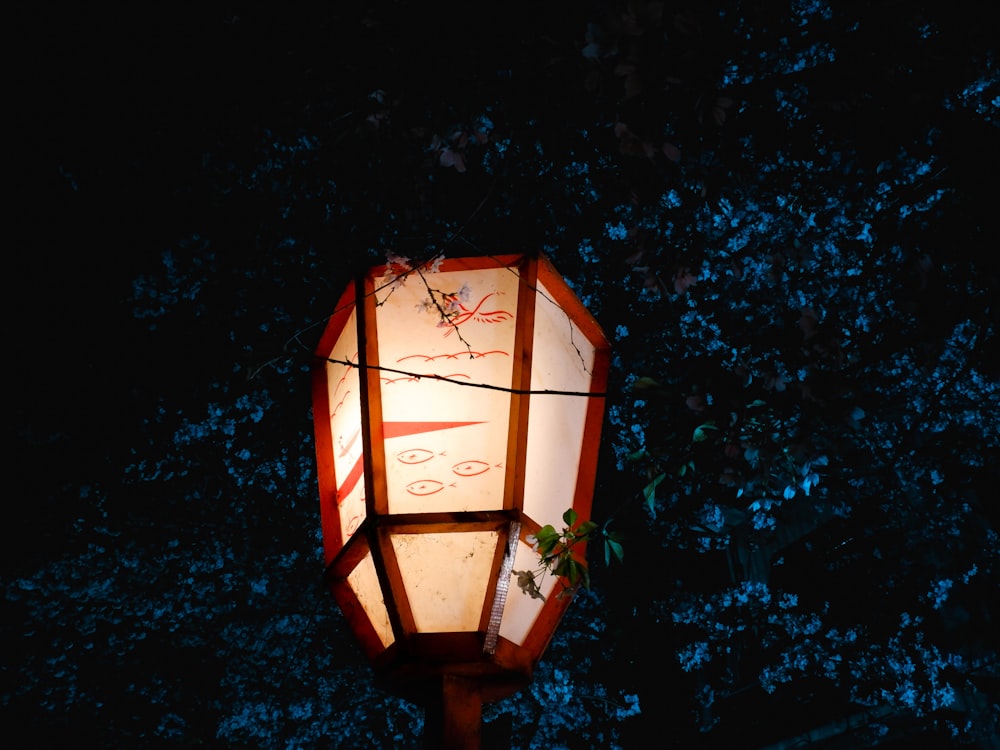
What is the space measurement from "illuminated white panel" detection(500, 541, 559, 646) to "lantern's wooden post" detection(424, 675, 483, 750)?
0.25 meters

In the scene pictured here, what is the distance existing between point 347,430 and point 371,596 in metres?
0.72

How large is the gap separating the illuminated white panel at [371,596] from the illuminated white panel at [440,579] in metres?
0.14

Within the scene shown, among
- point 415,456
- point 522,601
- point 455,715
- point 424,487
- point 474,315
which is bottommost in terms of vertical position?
point 455,715

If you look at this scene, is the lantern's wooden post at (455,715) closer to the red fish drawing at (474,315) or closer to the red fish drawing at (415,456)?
the red fish drawing at (415,456)

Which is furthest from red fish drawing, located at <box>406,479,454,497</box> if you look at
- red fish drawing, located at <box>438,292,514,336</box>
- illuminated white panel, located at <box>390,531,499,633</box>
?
red fish drawing, located at <box>438,292,514,336</box>

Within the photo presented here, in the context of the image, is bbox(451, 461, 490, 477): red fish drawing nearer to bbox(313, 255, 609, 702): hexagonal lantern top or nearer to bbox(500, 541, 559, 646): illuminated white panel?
bbox(313, 255, 609, 702): hexagonal lantern top

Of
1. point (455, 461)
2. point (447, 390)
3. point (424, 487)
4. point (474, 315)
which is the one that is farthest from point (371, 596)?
point (474, 315)

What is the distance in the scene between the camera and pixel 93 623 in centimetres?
1060

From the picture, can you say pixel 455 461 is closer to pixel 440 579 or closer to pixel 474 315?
pixel 440 579

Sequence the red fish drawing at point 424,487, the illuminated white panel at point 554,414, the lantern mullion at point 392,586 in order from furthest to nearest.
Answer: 1. the illuminated white panel at point 554,414
2. the red fish drawing at point 424,487
3. the lantern mullion at point 392,586

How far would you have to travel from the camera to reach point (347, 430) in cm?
313

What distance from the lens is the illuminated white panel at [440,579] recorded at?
8.75 ft

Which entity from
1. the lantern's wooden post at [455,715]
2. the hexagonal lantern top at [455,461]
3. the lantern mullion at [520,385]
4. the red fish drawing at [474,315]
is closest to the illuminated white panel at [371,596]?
the hexagonal lantern top at [455,461]

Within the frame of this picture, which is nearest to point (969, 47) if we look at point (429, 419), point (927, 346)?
point (927, 346)
